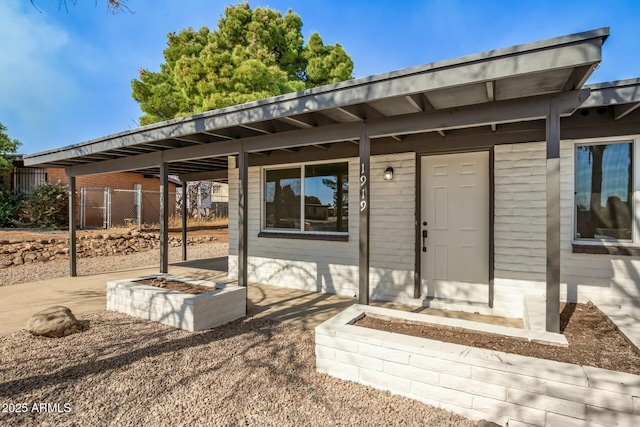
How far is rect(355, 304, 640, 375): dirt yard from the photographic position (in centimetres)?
232

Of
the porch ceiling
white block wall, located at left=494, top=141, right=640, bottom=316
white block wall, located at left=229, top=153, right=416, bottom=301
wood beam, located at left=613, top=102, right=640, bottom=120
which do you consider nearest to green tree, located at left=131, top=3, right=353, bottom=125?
white block wall, located at left=229, top=153, right=416, bottom=301

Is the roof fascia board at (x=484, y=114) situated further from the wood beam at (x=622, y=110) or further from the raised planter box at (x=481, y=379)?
the raised planter box at (x=481, y=379)

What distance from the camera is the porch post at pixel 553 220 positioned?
2773 mm

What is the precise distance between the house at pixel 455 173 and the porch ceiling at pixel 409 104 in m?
0.01

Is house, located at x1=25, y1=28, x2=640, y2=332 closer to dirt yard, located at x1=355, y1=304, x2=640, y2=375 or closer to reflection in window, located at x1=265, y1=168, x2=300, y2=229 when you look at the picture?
reflection in window, located at x1=265, y1=168, x2=300, y2=229

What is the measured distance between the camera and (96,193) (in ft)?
49.2

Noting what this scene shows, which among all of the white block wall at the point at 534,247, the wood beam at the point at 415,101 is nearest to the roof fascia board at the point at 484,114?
the wood beam at the point at 415,101

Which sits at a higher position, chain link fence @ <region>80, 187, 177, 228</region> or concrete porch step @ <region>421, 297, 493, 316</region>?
chain link fence @ <region>80, 187, 177, 228</region>

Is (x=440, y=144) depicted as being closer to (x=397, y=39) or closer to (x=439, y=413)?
(x=439, y=413)

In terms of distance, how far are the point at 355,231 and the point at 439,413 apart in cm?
333

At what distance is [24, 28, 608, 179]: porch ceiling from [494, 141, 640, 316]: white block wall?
1.42 metres

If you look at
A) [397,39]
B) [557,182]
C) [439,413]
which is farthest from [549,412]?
[397,39]

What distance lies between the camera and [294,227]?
243 inches

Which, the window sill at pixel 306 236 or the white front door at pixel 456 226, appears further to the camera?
the window sill at pixel 306 236
